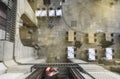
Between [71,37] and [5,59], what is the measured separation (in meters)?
7.72

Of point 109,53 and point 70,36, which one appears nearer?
point 109,53

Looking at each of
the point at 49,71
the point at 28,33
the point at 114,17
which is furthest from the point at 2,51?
the point at 114,17

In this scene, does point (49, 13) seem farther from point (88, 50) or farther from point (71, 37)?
point (88, 50)

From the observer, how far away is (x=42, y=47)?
1389 cm

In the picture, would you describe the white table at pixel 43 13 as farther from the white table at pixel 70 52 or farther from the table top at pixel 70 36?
the white table at pixel 70 52

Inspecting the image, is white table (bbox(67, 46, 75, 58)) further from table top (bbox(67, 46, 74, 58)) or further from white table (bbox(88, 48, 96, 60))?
white table (bbox(88, 48, 96, 60))

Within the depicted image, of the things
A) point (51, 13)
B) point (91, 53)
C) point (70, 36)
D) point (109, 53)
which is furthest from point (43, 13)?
point (109, 53)

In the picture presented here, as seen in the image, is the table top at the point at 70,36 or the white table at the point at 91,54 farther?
the table top at the point at 70,36

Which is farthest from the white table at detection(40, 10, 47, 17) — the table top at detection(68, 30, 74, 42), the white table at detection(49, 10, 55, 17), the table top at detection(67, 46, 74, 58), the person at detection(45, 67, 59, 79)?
the person at detection(45, 67, 59, 79)

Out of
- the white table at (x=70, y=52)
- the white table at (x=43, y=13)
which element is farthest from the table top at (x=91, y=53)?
the white table at (x=43, y=13)

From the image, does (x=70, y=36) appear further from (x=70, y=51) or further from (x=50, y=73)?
(x=50, y=73)

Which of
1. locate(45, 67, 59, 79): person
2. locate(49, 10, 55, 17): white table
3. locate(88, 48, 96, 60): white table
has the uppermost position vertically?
locate(49, 10, 55, 17): white table

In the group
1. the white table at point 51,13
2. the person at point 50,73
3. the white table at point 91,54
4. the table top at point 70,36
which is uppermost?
the white table at point 51,13

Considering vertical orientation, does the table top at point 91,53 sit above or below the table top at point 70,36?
below
